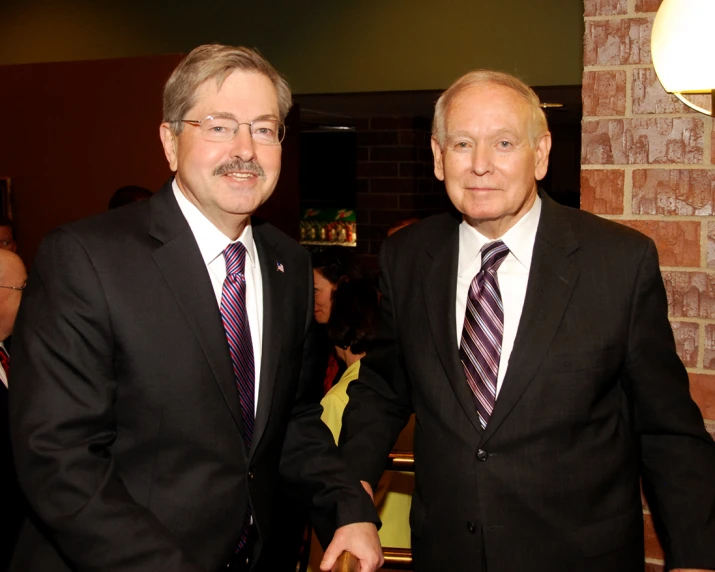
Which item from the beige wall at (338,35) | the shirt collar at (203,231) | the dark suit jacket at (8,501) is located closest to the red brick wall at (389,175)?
the beige wall at (338,35)

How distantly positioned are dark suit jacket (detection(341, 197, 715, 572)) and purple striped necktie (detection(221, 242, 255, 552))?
1.37 feet

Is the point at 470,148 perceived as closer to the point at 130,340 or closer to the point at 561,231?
the point at 561,231

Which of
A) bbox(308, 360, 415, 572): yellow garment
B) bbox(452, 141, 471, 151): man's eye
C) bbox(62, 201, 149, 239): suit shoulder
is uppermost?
bbox(452, 141, 471, 151): man's eye

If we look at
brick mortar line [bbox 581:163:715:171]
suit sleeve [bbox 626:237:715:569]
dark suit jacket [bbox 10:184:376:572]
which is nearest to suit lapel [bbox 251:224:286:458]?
dark suit jacket [bbox 10:184:376:572]

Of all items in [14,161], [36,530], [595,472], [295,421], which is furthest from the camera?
[14,161]

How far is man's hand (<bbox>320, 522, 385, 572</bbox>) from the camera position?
1.67 metres

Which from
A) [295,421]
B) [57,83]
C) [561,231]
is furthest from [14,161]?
[561,231]

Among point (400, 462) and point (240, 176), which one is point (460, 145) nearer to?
point (240, 176)

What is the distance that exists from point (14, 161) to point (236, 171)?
4375 mm

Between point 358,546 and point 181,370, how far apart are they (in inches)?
22.5

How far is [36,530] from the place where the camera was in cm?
157

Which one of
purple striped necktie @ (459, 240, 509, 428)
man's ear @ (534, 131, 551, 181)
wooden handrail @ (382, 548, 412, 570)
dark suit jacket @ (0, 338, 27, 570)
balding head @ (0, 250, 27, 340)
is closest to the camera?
purple striped necktie @ (459, 240, 509, 428)

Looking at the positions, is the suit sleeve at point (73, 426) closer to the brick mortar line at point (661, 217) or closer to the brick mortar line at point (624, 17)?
the brick mortar line at point (661, 217)

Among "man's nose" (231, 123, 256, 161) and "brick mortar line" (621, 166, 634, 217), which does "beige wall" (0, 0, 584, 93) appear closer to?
"brick mortar line" (621, 166, 634, 217)
